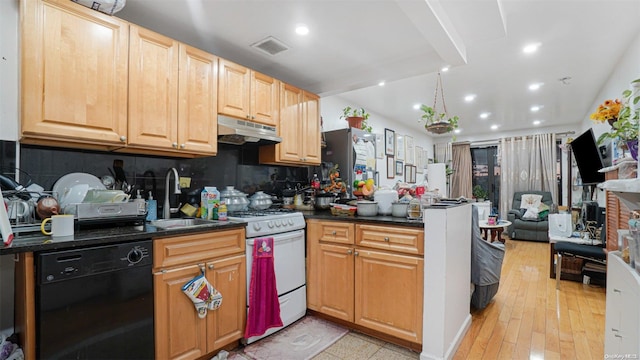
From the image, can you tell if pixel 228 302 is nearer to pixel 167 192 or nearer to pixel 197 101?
pixel 167 192

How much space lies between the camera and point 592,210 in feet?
13.0

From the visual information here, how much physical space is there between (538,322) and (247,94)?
3231 mm

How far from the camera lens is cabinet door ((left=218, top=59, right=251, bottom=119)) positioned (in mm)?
2381

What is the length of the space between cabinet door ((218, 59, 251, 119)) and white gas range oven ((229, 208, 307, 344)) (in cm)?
88

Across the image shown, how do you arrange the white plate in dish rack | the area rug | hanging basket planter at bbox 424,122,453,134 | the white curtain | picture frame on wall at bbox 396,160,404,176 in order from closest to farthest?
the white plate in dish rack
the area rug
hanging basket planter at bbox 424,122,453,134
picture frame on wall at bbox 396,160,404,176
the white curtain

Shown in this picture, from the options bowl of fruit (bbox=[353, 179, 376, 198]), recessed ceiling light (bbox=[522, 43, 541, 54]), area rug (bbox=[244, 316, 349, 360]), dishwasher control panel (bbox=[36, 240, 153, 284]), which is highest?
recessed ceiling light (bbox=[522, 43, 541, 54])

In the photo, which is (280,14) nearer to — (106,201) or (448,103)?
(106,201)

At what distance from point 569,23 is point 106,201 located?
12.4 ft

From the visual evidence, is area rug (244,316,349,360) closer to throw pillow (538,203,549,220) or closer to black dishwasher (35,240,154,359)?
black dishwasher (35,240,154,359)

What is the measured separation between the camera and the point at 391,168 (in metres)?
5.71

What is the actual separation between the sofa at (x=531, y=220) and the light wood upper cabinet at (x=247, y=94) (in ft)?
19.8

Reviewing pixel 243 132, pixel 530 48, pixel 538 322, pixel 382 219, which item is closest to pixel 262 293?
pixel 382 219

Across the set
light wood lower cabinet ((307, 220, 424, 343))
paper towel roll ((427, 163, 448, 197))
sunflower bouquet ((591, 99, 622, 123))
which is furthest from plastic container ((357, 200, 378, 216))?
paper towel roll ((427, 163, 448, 197))

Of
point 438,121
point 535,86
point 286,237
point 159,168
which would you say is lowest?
point 286,237
